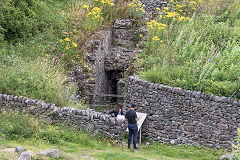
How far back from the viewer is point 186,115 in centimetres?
1267

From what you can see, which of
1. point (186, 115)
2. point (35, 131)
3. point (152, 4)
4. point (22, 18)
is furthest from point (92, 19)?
point (35, 131)

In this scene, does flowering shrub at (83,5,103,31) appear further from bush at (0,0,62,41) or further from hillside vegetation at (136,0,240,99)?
hillside vegetation at (136,0,240,99)

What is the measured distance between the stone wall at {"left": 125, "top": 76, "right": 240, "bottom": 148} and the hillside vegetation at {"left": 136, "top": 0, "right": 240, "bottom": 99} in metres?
0.41

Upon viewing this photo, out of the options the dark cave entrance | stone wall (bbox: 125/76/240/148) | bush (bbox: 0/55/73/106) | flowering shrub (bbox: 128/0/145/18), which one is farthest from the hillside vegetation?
bush (bbox: 0/55/73/106)

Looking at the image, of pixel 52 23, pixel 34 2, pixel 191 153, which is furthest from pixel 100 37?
pixel 191 153

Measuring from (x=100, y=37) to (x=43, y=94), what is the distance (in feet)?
22.3

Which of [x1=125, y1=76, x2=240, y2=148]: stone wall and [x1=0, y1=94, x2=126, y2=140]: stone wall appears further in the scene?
[x1=125, y1=76, x2=240, y2=148]: stone wall

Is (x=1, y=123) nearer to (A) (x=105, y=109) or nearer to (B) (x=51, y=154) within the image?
(B) (x=51, y=154)

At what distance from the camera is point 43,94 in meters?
12.0

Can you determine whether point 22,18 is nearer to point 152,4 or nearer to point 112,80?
point 112,80

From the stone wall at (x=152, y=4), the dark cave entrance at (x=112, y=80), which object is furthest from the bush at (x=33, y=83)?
the stone wall at (x=152, y=4)

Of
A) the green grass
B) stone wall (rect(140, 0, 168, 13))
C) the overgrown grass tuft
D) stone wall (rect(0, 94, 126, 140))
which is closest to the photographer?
the green grass

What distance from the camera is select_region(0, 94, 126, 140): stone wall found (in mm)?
11148

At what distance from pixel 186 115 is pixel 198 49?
13.5 ft
